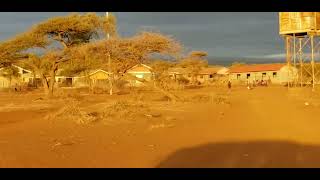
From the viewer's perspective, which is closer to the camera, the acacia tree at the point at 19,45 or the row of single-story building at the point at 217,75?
the acacia tree at the point at 19,45

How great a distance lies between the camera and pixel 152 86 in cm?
2720

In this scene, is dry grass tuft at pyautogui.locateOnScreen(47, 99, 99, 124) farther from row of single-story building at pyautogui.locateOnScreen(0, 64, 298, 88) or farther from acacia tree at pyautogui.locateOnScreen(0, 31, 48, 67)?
row of single-story building at pyautogui.locateOnScreen(0, 64, 298, 88)

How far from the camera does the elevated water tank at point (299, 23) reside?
123ft

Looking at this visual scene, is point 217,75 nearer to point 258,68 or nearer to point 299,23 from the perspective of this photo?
point 258,68

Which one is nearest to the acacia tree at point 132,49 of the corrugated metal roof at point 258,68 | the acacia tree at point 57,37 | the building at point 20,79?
the acacia tree at point 57,37

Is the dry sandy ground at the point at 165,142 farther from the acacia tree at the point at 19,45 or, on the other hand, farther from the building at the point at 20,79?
the building at the point at 20,79

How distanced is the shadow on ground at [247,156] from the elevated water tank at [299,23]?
28448mm

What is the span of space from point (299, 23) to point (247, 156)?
30.8 meters

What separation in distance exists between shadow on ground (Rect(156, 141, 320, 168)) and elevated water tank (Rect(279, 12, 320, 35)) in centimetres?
2845

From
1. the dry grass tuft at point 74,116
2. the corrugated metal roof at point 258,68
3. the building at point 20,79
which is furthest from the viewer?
the corrugated metal roof at point 258,68

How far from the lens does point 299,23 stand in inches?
1491

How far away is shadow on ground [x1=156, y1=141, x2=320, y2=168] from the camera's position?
8328 mm

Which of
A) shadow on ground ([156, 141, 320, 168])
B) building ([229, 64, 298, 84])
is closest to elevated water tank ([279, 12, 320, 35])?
shadow on ground ([156, 141, 320, 168])

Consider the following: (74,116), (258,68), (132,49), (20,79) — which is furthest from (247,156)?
(258,68)
